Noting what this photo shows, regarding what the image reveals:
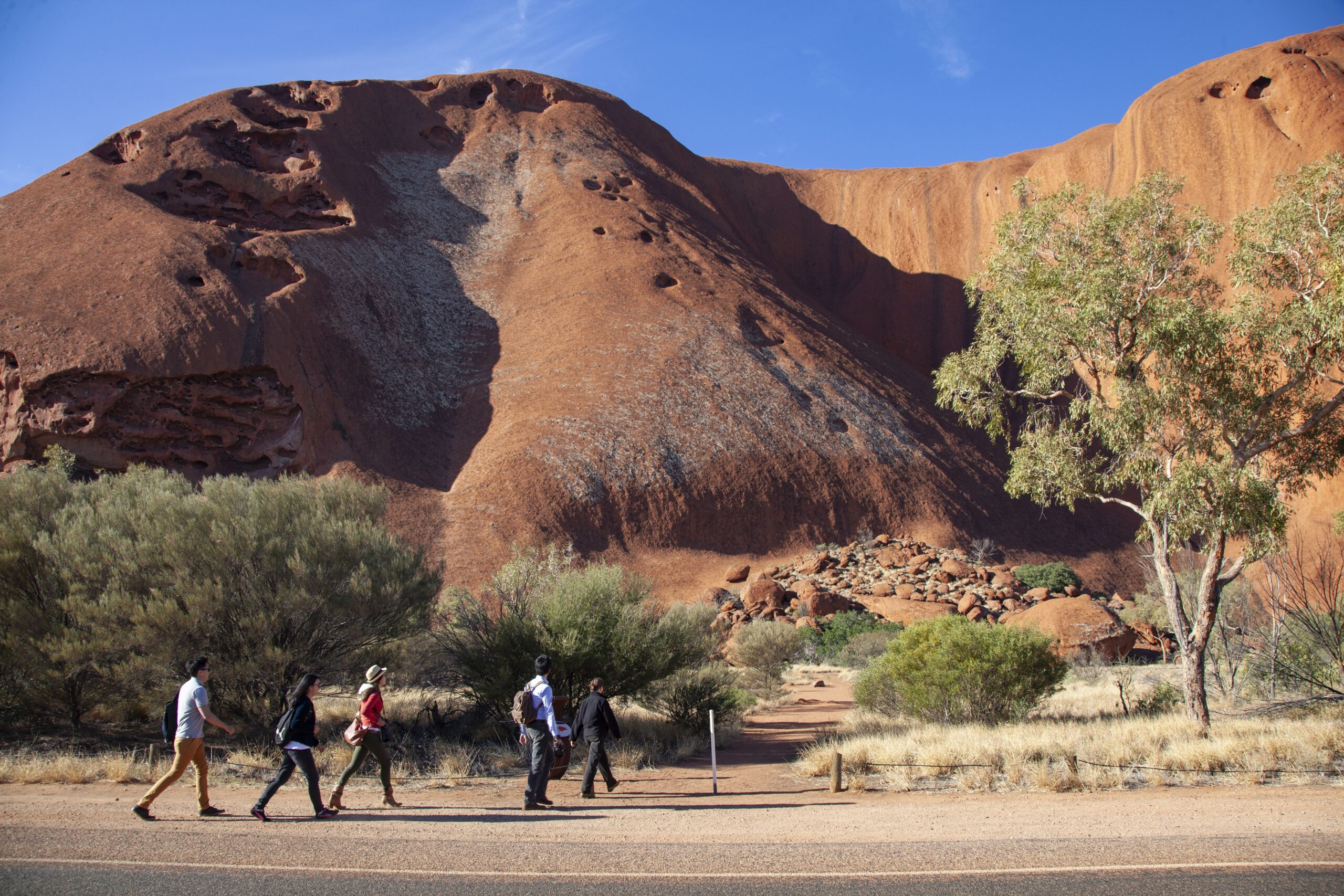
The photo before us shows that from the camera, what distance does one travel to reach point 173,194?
44594 mm

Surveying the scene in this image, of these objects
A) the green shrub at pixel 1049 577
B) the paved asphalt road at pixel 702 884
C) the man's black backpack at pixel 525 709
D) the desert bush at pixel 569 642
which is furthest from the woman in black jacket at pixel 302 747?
the green shrub at pixel 1049 577

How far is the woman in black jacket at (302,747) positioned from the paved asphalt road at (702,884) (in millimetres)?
1661

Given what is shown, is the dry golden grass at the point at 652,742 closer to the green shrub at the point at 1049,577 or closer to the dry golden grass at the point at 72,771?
the dry golden grass at the point at 72,771

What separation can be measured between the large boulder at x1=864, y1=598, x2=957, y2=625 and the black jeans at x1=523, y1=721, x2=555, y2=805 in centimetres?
2293

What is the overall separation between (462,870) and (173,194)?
157 ft

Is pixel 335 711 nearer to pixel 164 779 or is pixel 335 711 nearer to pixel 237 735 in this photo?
pixel 237 735

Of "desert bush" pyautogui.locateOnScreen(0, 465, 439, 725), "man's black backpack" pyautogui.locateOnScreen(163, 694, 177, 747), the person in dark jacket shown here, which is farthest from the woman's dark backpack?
"desert bush" pyautogui.locateOnScreen(0, 465, 439, 725)

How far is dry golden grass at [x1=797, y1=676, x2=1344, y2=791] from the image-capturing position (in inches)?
363

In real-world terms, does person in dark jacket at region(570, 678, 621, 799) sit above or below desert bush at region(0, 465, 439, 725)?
below

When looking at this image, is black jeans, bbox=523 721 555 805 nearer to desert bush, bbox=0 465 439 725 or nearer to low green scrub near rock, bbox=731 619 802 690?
desert bush, bbox=0 465 439 725

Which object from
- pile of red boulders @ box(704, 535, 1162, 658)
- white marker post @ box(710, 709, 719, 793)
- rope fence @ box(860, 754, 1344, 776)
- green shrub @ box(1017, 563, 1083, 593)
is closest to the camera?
rope fence @ box(860, 754, 1344, 776)

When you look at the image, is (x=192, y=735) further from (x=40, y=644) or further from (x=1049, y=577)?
(x=1049, y=577)

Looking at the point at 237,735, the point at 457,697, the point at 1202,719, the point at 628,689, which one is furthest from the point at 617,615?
the point at 1202,719

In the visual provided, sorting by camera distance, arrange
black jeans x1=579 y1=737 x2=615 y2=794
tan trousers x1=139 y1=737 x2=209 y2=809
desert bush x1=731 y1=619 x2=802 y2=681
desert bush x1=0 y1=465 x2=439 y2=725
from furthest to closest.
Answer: desert bush x1=731 y1=619 x2=802 y2=681 < desert bush x1=0 y1=465 x2=439 y2=725 < black jeans x1=579 y1=737 x2=615 y2=794 < tan trousers x1=139 y1=737 x2=209 y2=809
